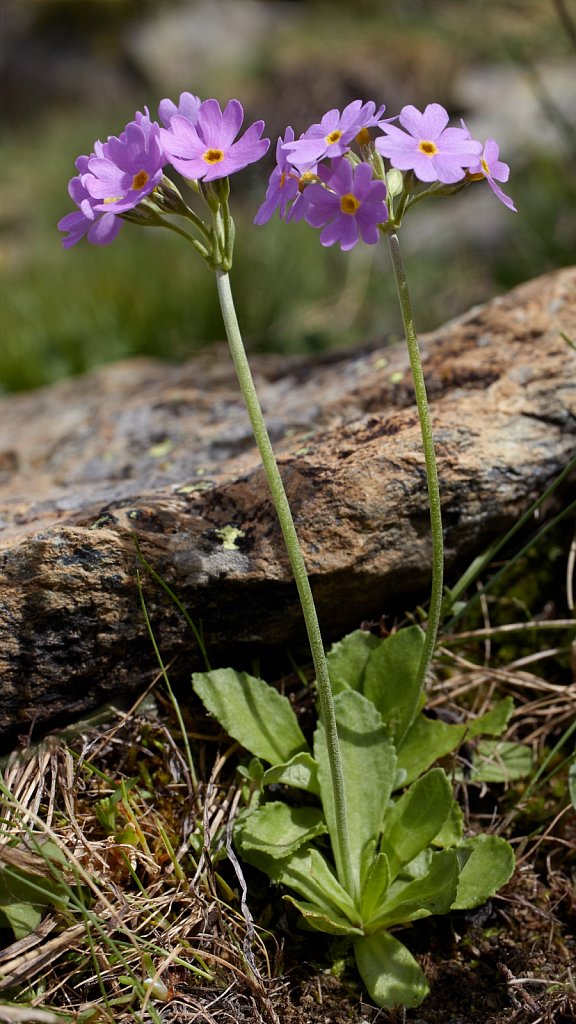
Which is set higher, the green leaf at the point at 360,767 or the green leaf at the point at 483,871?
the green leaf at the point at 360,767

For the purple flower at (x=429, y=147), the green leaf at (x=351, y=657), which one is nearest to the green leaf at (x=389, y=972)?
the green leaf at (x=351, y=657)

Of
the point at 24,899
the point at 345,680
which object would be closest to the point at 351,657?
the point at 345,680

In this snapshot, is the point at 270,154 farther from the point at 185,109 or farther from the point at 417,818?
the point at 417,818

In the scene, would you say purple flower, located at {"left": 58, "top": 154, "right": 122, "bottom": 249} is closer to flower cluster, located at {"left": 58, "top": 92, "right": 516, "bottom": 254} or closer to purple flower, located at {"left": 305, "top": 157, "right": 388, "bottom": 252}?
flower cluster, located at {"left": 58, "top": 92, "right": 516, "bottom": 254}

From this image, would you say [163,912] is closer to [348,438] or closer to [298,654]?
[298,654]

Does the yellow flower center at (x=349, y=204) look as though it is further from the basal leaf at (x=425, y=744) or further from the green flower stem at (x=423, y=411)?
the basal leaf at (x=425, y=744)

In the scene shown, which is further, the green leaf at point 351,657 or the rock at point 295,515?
the green leaf at point 351,657
